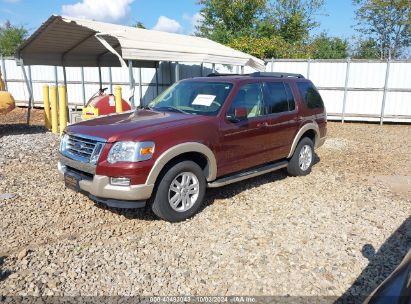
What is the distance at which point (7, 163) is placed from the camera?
6992mm

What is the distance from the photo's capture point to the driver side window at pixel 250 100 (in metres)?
5.27

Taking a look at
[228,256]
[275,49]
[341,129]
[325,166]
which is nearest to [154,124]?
[228,256]

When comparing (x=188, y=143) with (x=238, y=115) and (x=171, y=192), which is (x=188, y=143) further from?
(x=238, y=115)

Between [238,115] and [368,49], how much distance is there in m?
27.7

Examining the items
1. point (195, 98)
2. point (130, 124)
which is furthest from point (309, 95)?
point (130, 124)

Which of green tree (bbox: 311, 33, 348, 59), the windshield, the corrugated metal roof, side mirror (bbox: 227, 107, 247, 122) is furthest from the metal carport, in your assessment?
green tree (bbox: 311, 33, 348, 59)

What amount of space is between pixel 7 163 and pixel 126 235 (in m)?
4.10

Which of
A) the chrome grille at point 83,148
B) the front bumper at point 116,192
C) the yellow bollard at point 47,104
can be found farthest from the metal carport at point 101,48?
the front bumper at point 116,192

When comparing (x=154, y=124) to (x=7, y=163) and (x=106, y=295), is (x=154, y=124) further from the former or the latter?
(x=7, y=163)

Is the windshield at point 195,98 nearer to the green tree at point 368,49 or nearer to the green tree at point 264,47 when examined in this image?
the green tree at point 264,47

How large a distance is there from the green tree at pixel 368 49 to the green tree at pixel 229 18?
30.7ft

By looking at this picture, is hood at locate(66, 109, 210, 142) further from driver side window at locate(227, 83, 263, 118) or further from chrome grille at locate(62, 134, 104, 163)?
driver side window at locate(227, 83, 263, 118)

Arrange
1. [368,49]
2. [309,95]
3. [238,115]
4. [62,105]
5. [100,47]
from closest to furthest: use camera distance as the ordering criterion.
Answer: [238,115] < [309,95] < [62,105] < [100,47] < [368,49]

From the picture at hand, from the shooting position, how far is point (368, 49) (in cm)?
2828
